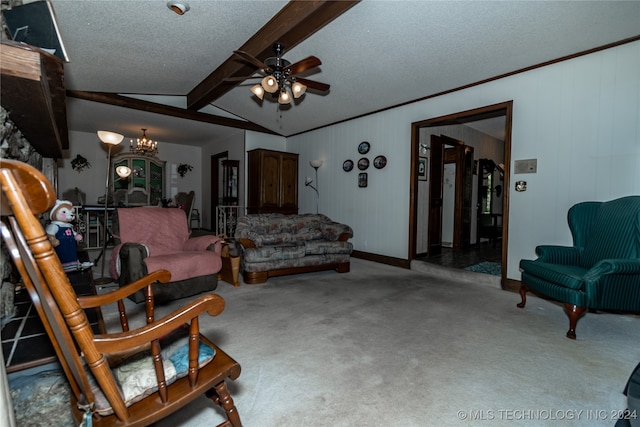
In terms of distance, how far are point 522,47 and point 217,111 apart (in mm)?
5337

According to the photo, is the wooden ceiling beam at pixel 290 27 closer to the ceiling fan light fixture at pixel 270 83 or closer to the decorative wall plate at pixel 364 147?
the ceiling fan light fixture at pixel 270 83

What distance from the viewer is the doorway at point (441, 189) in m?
3.69

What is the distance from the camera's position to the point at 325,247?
13.6ft

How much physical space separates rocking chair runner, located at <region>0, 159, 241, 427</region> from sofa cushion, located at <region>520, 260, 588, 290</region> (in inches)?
104

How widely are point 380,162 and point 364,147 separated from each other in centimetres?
48

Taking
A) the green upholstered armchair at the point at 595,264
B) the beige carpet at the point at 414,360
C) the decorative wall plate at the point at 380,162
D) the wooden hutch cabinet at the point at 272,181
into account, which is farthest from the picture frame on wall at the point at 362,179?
the green upholstered armchair at the point at 595,264

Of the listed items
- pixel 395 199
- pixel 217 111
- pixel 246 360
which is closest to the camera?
pixel 246 360

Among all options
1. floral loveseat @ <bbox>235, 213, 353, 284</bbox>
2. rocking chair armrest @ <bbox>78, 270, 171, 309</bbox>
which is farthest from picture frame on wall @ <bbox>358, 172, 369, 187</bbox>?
rocking chair armrest @ <bbox>78, 270, 171, 309</bbox>

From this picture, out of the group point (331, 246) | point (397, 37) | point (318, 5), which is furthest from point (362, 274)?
point (318, 5)

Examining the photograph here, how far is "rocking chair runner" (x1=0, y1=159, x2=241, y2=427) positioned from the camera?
65 centimetres

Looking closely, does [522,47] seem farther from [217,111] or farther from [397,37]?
[217,111]

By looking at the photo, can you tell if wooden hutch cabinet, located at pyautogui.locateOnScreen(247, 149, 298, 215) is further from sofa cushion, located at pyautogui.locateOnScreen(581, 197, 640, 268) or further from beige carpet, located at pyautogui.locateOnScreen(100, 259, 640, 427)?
sofa cushion, located at pyautogui.locateOnScreen(581, 197, 640, 268)

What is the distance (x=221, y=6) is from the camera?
8.82 feet

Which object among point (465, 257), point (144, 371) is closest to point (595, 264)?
point (465, 257)
